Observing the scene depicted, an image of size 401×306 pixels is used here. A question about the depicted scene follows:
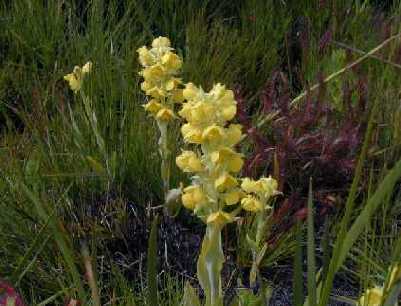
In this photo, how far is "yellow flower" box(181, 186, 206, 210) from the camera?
1.11 meters

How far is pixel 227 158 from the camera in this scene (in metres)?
1.09

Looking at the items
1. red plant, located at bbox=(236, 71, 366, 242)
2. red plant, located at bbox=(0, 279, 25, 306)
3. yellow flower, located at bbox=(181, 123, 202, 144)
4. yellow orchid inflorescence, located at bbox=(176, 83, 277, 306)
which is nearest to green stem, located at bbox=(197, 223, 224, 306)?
yellow orchid inflorescence, located at bbox=(176, 83, 277, 306)

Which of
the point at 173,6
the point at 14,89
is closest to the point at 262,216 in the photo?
the point at 14,89

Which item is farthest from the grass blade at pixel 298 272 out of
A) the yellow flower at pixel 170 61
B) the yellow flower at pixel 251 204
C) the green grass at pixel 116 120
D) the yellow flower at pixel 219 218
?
the yellow flower at pixel 170 61

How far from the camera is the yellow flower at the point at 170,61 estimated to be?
1.70 m

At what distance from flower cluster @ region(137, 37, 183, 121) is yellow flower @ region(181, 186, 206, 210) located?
63cm

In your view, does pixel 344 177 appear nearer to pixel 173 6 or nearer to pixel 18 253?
pixel 18 253

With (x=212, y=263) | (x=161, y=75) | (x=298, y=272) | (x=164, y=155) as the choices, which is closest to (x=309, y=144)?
(x=164, y=155)

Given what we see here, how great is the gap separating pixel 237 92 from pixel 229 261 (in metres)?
0.53

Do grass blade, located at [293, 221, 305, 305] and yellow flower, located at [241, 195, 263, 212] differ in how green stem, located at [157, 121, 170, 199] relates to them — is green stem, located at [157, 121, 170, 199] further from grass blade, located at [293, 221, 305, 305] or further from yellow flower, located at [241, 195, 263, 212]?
grass blade, located at [293, 221, 305, 305]

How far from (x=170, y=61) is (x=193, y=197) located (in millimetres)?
659

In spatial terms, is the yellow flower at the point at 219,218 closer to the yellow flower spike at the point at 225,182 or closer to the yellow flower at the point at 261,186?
the yellow flower spike at the point at 225,182

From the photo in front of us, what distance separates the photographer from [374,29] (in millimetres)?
2926

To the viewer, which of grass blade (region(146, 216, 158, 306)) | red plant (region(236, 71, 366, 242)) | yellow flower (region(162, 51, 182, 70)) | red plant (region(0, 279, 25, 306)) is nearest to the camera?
grass blade (region(146, 216, 158, 306))
